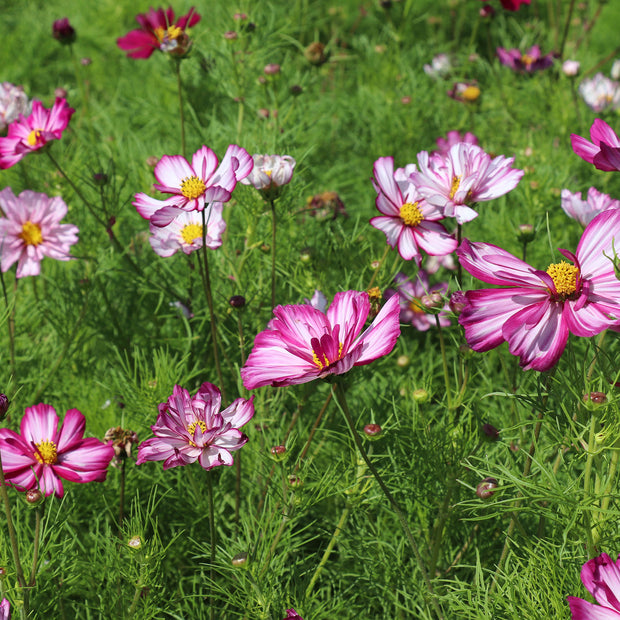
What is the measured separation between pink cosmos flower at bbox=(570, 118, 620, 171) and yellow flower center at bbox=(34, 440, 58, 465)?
0.74m

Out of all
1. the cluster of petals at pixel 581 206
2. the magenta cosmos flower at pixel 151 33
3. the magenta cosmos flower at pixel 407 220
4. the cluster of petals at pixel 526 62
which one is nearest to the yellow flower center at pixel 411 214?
the magenta cosmos flower at pixel 407 220

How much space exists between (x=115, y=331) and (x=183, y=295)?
0.55ft

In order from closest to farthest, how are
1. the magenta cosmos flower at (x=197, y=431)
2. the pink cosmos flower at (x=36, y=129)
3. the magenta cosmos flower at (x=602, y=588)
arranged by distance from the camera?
1. the magenta cosmos flower at (x=602, y=588)
2. the magenta cosmos flower at (x=197, y=431)
3. the pink cosmos flower at (x=36, y=129)

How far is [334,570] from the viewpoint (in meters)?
1.06

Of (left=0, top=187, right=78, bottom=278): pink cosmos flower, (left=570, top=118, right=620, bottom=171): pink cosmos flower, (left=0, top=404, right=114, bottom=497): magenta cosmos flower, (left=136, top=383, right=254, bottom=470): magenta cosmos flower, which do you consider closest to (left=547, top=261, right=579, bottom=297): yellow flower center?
(left=570, top=118, right=620, bottom=171): pink cosmos flower

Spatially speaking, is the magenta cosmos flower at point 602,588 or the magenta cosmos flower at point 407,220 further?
the magenta cosmos flower at point 407,220

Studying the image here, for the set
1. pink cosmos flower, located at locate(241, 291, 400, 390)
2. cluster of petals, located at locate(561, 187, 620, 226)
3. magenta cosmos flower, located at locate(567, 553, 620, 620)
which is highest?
pink cosmos flower, located at locate(241, 291, 400, 390)

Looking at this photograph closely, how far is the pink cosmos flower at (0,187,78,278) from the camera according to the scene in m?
1.17

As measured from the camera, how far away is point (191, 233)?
1.06 m

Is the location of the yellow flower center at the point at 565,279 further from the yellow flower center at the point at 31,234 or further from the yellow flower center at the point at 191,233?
the yellow flower center at the point at 31,234

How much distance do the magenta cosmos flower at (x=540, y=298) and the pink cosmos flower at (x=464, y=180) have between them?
0.61ft

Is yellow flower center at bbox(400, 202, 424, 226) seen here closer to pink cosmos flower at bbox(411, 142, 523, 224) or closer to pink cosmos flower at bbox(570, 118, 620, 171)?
pink cosmos flower at bbox(411, 142, 523, 224)

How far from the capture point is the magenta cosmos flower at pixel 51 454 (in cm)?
84

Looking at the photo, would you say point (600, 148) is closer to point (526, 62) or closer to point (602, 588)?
point (602, 588)
